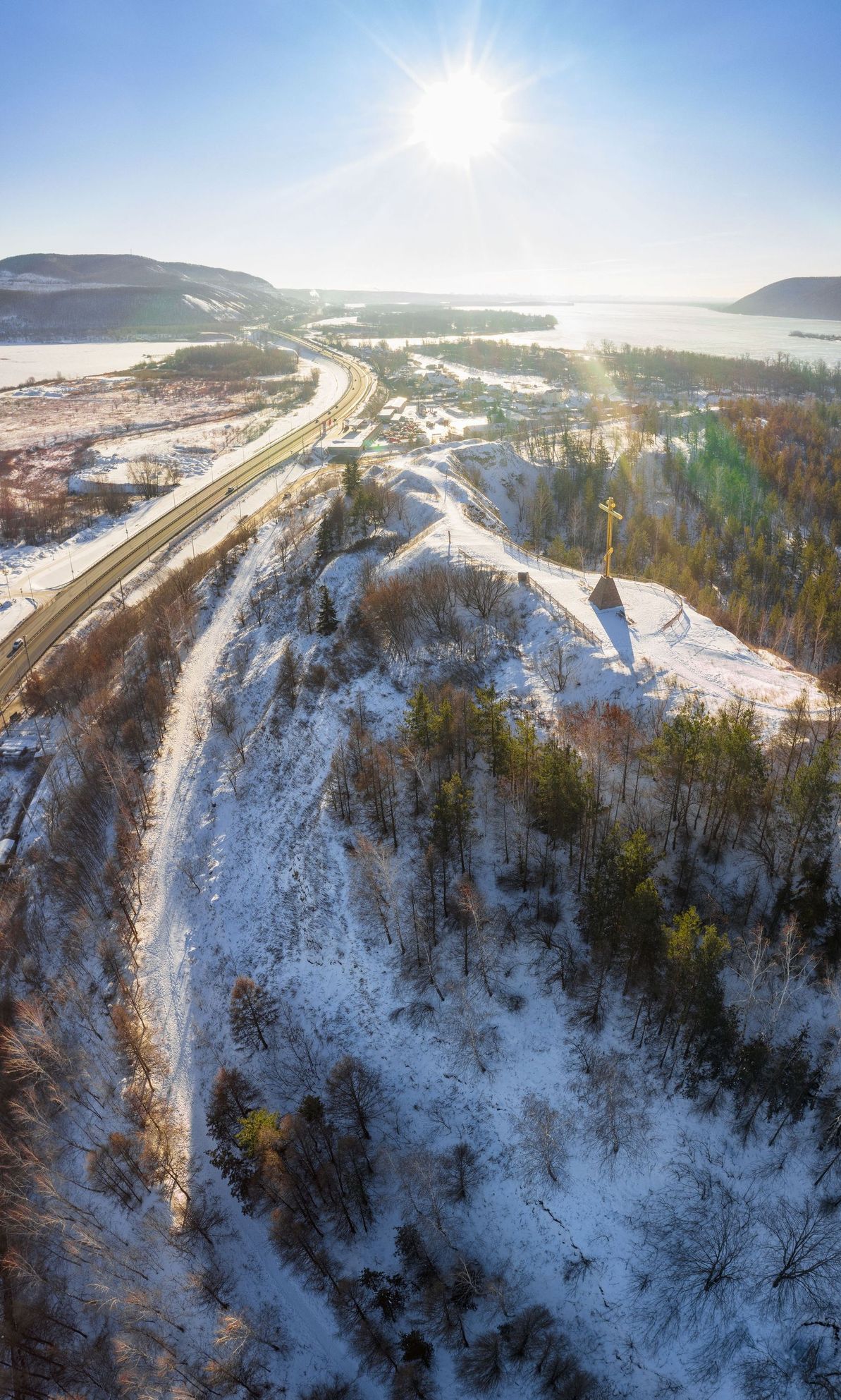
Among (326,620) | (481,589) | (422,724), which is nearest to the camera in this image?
(422,724)

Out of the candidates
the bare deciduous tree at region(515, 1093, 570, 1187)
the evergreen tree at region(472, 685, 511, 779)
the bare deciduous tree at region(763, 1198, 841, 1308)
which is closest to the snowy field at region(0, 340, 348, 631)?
the evergreen tree at region(472, 685, 511, 779)

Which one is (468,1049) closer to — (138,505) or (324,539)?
(324,539)

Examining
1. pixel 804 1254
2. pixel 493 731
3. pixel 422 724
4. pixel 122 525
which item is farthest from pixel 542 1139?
pixel 122 525

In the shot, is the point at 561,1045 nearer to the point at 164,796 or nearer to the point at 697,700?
the point at 697,700

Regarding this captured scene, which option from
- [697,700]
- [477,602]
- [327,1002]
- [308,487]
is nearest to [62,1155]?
[327,1002]

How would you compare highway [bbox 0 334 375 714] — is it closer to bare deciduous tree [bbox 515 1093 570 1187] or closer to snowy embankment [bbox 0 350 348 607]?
snowy embankment [bbox 0 350 348 607]

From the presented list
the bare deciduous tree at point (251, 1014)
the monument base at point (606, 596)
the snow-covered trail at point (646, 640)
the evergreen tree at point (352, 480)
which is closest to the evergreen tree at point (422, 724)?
the snow-covered trail at point (646, 640)
